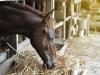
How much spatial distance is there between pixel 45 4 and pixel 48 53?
2898 millimetres

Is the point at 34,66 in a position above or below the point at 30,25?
below

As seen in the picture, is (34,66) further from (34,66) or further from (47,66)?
(47,66)

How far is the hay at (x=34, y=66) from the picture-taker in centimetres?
246

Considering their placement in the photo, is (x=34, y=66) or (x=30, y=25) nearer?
(x=30, y=25)

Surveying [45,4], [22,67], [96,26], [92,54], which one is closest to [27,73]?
[22,67]

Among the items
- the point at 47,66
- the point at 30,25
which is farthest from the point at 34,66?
the point at 30,25

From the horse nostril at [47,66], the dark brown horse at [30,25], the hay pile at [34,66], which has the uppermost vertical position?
the dark brown horse at [30,25]

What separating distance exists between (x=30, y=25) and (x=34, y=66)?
408 millimetres

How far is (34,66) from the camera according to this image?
2.55 meters

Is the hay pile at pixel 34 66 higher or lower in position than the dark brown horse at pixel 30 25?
lower

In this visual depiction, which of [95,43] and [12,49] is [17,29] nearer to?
[12,49]

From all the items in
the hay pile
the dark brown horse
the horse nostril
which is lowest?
the hay pile

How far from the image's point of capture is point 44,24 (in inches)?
94.8

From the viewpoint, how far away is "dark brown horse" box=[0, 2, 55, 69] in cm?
240
